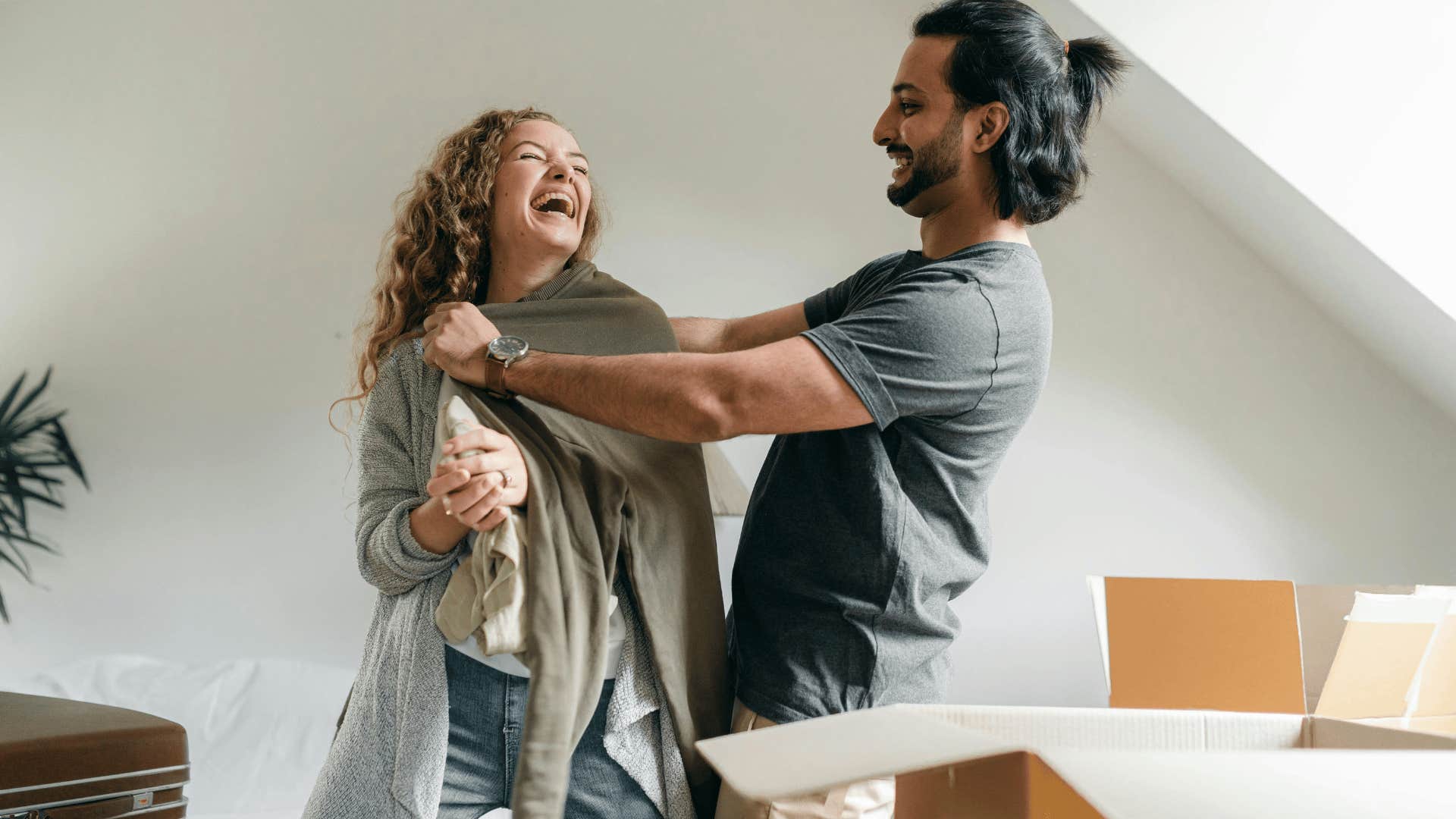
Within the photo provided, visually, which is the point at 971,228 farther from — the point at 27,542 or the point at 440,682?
the point at 27,542

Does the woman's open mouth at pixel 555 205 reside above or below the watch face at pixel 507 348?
above

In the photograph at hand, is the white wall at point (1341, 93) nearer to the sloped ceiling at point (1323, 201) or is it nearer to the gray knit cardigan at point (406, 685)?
the sloped ceiling at point (1323, 201)

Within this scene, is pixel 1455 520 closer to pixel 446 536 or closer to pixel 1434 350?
pixel 1434 350

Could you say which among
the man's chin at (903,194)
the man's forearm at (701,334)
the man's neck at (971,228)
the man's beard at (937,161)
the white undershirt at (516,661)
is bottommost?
the white undershirt at (516,661)

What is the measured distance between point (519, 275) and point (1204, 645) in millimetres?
960

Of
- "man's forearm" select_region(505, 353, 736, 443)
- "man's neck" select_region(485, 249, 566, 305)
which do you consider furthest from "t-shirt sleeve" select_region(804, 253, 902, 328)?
"man's forearm" select_region(505, 353, 736, 443)

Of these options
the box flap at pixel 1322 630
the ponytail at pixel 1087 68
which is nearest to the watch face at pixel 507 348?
the ponytail at pixel 1087 68

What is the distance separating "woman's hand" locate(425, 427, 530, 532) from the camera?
1.01m

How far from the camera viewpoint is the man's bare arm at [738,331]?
1.57 metres

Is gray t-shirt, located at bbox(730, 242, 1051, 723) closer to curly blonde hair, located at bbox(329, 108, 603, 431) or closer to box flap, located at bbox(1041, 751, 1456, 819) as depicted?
curly blonde hair, located at bbox(329, 108, 603, 431)

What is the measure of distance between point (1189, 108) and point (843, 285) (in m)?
1.02

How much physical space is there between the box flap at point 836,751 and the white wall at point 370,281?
2.06 meters

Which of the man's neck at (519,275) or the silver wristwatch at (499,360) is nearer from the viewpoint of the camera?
the silver wristwatch at (499,360)

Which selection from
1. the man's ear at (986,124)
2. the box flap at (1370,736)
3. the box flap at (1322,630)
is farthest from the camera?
the box flap at (1322,630)
